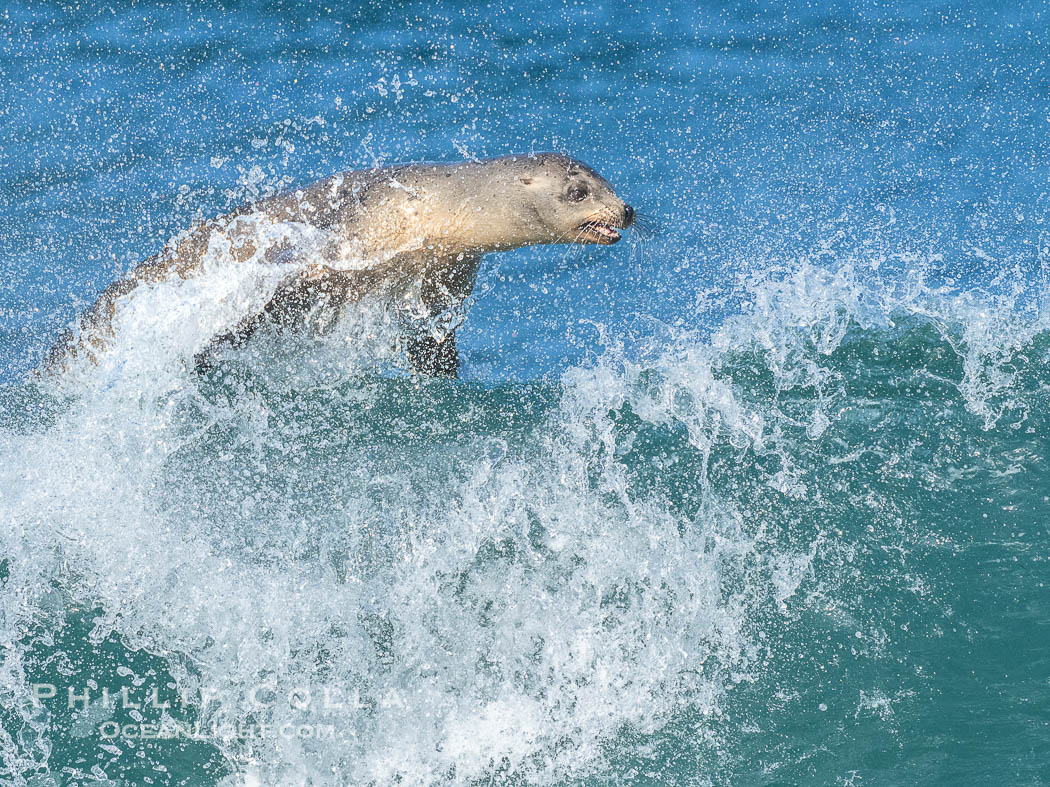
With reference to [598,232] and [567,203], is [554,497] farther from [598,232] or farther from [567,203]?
[567,203]

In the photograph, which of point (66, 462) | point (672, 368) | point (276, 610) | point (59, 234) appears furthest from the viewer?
point (59, 234)

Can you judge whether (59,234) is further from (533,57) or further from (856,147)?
(856,147)

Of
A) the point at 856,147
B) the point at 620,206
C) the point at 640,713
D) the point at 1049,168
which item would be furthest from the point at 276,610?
the point at 1049,168

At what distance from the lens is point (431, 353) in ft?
22.4

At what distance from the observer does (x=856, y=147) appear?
397 inches

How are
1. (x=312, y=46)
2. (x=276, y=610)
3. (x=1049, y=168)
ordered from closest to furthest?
(x=276, y=610) < (x=1049, y=168) < (x=312, y=46)

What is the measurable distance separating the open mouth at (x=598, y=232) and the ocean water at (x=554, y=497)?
819mm

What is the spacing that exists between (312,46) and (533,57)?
2.04m

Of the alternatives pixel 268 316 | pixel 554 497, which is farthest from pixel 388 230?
pixel 554 497

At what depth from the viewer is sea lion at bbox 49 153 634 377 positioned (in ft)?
19.7

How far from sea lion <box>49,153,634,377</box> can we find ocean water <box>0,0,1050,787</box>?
20cm

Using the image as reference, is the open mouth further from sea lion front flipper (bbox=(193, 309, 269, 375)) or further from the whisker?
sea lion front flipper (bbox=(193, 309, 269, 375))

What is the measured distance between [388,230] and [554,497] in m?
1.65

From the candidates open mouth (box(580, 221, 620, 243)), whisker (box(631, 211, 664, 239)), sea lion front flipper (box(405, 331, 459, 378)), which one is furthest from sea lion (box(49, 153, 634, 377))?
sea lion front flipper (box(405, 331, 459, 378))
